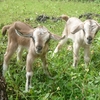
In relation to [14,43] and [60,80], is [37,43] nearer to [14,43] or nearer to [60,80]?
[60,80]

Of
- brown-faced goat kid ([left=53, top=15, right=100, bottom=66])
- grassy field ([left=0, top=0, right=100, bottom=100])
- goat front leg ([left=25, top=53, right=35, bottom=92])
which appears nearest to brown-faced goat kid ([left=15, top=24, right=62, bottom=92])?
goat front leg ([left=25, top=53, right=35, bottom=92])

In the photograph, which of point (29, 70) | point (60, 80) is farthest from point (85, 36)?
point (29, 70)

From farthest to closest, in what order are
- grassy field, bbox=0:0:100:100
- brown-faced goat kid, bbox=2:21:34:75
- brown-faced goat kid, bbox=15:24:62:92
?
brown-faced goat kid, bbox=2:21:34:75 → brown-faced goat kid, bbox=15:24:62:92 → grassy field, bbox=0:0:100:100

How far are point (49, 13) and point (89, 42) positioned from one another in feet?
30.4

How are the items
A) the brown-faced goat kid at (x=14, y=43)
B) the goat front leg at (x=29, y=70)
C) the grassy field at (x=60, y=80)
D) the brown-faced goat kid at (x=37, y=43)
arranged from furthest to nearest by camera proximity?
1. the brown-faced goat kid at (x=14, y=43)
2. the goat front leg at (x=29, y=70)
3. the brown-faced goat kid at (x=37, y=43)
4. the grassy field at (x=60, y=80)

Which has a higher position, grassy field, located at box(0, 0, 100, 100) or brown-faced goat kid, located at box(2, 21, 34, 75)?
brown-faced goat kid, located at box(2, 21, 34, 75)

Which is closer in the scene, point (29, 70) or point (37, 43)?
point (37, 43)

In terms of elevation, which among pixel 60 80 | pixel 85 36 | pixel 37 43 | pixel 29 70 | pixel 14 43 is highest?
pixel 37 43

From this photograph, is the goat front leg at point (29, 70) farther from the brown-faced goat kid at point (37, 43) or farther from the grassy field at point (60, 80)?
the grassy field at point (60, 80)

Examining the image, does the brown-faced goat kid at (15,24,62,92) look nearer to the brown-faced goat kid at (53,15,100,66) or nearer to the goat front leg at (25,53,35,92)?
the goat front leg at (25,53,35,92)

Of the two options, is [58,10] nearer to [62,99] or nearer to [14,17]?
[14,17]

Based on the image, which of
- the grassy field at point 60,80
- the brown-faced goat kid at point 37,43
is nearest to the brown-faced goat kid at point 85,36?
the grassy field at point 60,80

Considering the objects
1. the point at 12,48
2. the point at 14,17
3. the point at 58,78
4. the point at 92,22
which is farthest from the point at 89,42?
the point at 14,17

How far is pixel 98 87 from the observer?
5.78 m
